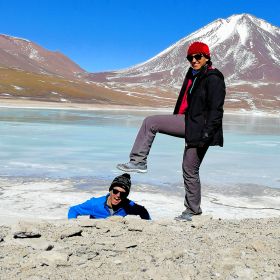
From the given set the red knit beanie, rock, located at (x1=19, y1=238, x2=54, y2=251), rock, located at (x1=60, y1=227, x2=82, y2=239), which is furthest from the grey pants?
rock, located at (x1=19, y1=238, x2=54, y2=251)

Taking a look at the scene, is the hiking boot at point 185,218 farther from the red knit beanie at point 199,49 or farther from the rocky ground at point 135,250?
the red knit beanie at point 199,49

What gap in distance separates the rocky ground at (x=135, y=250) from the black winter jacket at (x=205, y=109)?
34.2 inches

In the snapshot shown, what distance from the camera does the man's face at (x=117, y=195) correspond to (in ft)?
15.8

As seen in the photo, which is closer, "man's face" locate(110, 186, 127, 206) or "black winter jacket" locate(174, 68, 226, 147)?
"black winter jacket" locate(174, 68, 226, 147)

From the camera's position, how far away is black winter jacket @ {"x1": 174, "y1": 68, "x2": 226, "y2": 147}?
14.3 feet

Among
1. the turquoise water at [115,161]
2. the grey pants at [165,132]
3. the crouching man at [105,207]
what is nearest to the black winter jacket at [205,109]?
the grey pants at [165,132]

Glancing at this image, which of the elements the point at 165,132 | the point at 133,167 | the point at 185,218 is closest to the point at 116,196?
the point at 133,167

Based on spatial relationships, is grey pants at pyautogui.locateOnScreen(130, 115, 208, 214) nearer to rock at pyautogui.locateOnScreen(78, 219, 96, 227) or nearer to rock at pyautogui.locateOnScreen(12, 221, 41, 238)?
rock at pyautogui.locateOnScreen(78, 219, 96, 227)

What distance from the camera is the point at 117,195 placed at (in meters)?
4.87

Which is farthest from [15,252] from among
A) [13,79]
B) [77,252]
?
[13,79]

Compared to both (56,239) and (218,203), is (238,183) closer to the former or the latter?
(218,203)

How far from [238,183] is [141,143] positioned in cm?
503

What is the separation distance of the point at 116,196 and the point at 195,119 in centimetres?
117

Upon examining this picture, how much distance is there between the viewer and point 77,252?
366 centimetres
